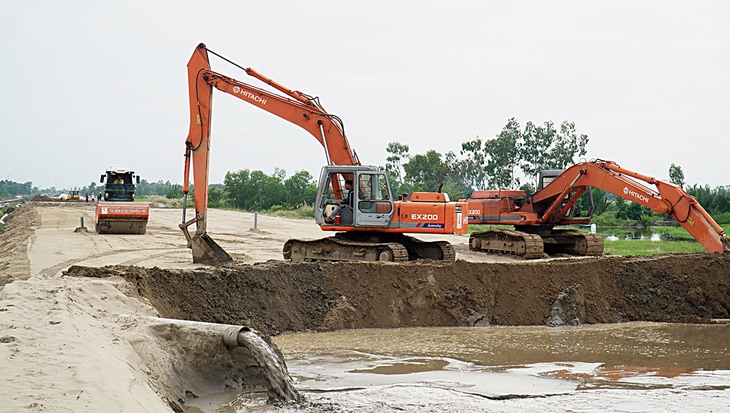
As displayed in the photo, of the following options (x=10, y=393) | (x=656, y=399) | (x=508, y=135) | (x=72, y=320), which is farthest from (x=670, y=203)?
(x=508, y=135)

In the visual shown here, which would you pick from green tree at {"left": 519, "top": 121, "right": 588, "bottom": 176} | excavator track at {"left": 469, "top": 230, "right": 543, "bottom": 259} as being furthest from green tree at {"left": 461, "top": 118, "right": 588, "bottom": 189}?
excavator track at {"left": 469, "top": 230, "right": 543, "bottom": 259}

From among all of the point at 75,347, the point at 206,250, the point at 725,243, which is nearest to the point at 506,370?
the point at 75,347

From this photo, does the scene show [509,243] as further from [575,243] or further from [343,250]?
[343,250]

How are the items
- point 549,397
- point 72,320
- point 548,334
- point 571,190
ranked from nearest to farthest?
point 72,320, point 549,397, point 548,334, point 571,190

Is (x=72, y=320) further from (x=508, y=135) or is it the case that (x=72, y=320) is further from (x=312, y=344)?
(x=508, y=135)

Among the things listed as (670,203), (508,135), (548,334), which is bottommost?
(548,334)

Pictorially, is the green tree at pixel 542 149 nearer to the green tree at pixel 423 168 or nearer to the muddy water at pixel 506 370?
the green tree at pixel 423 168

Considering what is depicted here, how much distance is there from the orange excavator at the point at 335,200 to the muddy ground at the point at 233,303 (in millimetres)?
1443

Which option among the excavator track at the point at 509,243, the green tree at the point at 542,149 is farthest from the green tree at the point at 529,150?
the excavator track at the point at 509,243

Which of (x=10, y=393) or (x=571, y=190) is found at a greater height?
(x=571, y=190)

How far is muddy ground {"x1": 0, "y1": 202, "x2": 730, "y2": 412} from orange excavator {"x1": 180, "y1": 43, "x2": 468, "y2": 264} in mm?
1443

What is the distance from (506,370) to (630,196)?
30.6 feet

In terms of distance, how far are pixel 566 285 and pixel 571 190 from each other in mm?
6244

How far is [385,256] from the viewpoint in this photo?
1443cm
